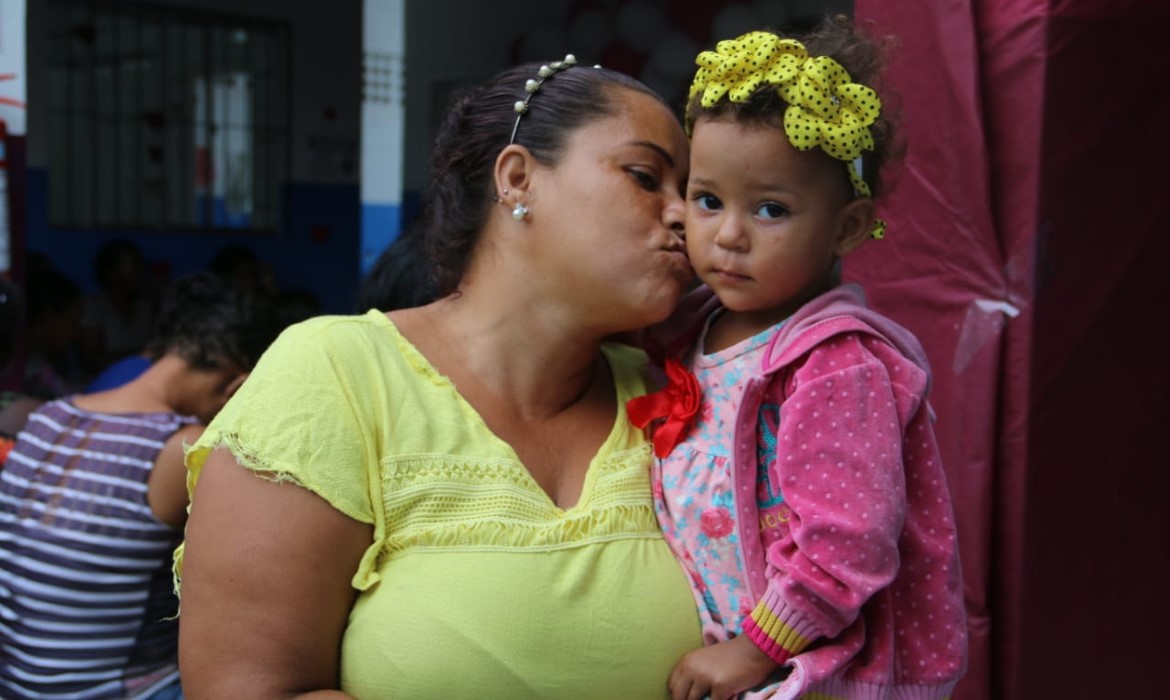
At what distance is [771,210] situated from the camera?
186cm

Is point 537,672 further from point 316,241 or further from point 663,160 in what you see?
point 316,241

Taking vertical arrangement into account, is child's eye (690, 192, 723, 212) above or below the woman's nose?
above

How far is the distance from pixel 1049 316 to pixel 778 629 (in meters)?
1.17

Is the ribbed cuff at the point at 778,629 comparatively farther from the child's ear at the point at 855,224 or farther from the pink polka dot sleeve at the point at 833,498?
the child's ear at the point at 855,224

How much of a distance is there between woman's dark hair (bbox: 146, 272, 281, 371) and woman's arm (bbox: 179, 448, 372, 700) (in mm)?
1838

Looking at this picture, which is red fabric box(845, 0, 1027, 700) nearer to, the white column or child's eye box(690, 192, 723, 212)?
child's eye box(690, 192, 723, 212)

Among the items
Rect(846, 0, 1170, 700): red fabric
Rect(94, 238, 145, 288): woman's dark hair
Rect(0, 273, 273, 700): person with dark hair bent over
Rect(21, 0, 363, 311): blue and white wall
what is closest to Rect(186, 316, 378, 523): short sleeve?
Rect(0, 273, 273, 700): person with dark hair bent over

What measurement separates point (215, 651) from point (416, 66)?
6.24 meters

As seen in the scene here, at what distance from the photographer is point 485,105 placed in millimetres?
2182

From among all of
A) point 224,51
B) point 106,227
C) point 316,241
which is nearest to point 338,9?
point 224,51

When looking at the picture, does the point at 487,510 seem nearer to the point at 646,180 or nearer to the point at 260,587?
the point at 260,587

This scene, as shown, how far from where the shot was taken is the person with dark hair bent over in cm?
299

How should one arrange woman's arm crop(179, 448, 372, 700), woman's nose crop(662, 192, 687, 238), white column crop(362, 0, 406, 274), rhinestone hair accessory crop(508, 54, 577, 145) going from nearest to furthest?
woman's arm crop(179, 448, 372, 700) < woman's nose crop(662, 192, 687, 238) < rhinestone hair accessory crop(508, 54, 577, 145) < white column crop(362, 0, 406, 274)

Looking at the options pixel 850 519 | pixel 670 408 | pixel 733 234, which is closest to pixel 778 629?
pixel 850 519
